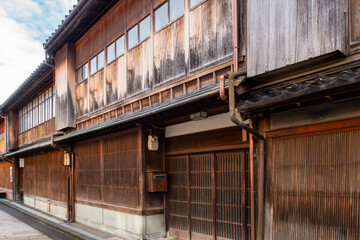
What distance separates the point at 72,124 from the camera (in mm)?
17141

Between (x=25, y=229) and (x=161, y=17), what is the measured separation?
12629mm

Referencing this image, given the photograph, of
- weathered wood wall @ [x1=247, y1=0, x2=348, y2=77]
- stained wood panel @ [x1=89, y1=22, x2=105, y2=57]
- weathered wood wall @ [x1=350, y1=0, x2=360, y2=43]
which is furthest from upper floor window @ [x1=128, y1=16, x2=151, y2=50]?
weathered wood wall @ [x1=350, y1=0, x2=360, y2=43]

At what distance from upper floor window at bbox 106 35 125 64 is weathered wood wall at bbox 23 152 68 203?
8.17 m

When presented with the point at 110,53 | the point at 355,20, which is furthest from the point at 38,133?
the point at 355,20

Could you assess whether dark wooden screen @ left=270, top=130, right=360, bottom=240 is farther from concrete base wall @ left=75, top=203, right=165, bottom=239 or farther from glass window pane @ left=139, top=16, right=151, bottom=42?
glass window pane @ left=139, top=16, right=151, bottom=42

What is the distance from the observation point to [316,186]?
6.03 meters

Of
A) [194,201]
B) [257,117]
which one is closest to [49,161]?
[194,201]

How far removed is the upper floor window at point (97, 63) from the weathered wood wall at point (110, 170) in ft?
10.5

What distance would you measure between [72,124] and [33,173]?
460 inches

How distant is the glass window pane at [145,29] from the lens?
1148 cm

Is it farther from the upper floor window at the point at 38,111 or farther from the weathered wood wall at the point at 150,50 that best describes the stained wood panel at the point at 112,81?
the upper floor window at the point at 38,111

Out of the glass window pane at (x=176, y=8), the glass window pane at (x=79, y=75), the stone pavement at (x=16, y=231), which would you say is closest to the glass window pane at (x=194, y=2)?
the glass window pane at (x=176, y=8)

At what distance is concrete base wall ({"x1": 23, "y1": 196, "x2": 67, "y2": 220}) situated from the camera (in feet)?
63.0

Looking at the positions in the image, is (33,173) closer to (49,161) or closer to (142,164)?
(49,161)
